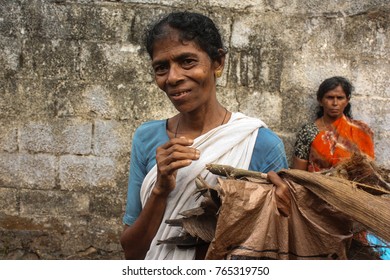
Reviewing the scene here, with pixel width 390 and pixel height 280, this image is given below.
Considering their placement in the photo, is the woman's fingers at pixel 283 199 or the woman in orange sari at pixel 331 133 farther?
the woman in orange sari at pixel 331 133

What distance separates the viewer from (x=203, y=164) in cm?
171

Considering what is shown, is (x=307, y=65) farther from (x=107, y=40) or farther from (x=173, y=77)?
(x=173, y=77)

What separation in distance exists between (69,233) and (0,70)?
1.40m

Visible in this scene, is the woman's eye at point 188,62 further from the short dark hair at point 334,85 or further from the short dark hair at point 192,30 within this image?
the short dark hair at point 334,85

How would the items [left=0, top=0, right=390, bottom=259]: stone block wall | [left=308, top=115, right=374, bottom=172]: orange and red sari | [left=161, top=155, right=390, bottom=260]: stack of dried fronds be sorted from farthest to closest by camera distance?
[left=308, top=115, right=374, bottom=172]: orange and red sari, [left=0, top=0, right=390, bottom=259]: stone block wall, [left=161, top=155, right=390, bottom=260]: stack of dried fronds

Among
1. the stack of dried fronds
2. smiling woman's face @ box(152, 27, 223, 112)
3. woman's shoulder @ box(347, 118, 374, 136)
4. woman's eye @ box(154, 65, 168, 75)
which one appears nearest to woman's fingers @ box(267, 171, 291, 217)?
the stack of dried fronds

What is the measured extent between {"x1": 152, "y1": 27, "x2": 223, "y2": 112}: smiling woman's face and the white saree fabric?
0.13m

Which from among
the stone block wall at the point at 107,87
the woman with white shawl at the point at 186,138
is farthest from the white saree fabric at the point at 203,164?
the stone block wall at the point at 107,87

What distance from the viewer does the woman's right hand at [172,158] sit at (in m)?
1.58

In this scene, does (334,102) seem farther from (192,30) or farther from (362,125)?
(192,30)

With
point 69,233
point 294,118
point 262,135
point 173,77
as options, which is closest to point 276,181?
point 262,135

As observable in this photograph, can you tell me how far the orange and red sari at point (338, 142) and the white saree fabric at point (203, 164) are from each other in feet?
8.14

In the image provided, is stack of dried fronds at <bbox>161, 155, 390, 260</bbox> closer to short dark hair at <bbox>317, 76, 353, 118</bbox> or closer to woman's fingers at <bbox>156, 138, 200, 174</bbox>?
woman's fingers at <bbox>156, 138, 200, 174</bbox>

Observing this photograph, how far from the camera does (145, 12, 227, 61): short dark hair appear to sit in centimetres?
173
